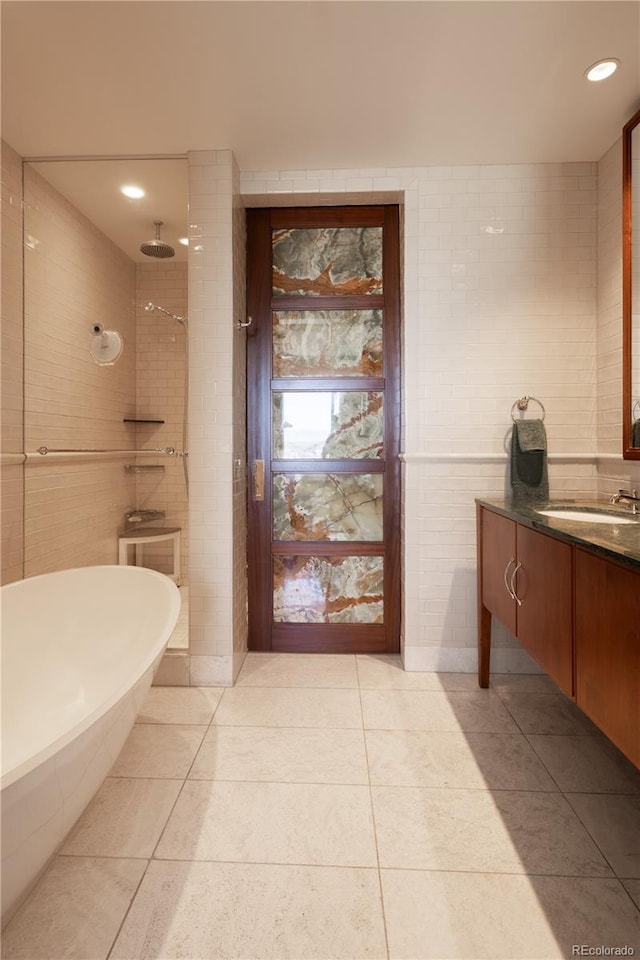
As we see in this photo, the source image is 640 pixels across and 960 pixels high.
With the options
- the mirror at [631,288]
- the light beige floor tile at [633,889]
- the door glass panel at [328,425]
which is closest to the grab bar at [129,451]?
the door glass panel at [328,425]

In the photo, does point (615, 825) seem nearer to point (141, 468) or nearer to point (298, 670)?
point (298, 670)

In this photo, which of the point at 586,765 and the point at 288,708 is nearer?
the point at 586,765

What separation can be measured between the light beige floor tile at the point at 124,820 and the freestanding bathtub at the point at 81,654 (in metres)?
0.25

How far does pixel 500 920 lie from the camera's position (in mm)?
1120

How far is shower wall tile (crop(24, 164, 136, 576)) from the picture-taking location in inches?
91.3

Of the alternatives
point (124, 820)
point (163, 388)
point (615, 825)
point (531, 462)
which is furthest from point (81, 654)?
point (531, 462)

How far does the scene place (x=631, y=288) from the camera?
2053 mm

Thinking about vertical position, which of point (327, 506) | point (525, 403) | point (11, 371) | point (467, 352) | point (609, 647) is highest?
point (467, 352)

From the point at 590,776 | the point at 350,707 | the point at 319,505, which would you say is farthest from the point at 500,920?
the point at 319,505

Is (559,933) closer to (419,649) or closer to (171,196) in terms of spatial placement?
(419,649)

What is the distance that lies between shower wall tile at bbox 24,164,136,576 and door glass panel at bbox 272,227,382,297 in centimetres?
87

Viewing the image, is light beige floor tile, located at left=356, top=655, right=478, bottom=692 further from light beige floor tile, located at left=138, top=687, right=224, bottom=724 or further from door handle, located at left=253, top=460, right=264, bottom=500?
door handle, located at left=253, top=460, right=264, bottom=500

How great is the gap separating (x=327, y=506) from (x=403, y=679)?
1.01 m

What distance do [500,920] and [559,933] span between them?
5.2 inches
